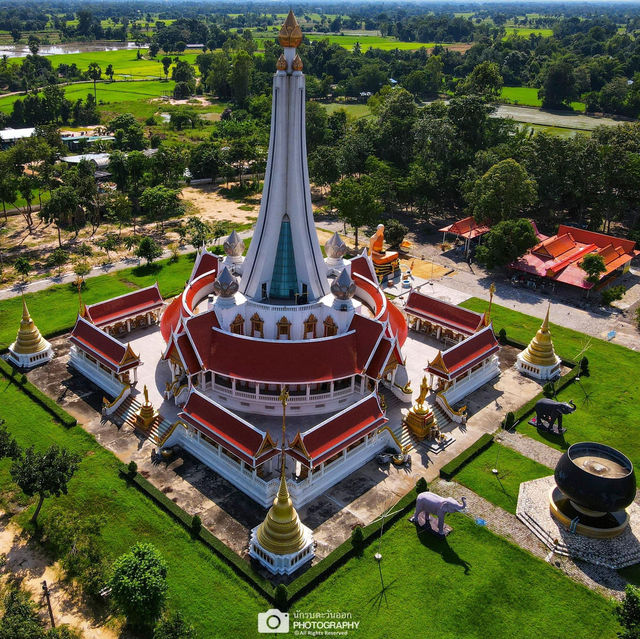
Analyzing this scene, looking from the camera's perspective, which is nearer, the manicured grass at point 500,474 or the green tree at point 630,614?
the green tree at point 630,614

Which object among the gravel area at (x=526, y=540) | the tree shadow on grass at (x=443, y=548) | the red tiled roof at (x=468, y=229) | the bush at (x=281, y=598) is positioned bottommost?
the red tiled roof at (x=468, y=229)

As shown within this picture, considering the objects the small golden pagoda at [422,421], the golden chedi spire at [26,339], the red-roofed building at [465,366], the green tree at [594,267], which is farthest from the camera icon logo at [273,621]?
the green tree at [594,267]

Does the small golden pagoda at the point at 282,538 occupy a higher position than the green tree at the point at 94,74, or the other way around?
the small golden pagoda at the point at 282,538

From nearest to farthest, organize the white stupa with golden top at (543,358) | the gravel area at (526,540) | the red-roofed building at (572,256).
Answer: the gravel area at (526,540)
the white stupa with golden top at (543,358)
the red-roofed building at (572,256)

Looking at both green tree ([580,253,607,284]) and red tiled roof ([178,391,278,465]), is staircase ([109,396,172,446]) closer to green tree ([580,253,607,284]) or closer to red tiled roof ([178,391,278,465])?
red tiled roof ([178,391,278,465])

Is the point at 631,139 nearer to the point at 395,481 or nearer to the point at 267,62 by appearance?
the point at 395,481

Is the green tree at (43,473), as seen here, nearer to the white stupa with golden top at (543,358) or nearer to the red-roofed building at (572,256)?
the white stupa with golden top at (543,358)

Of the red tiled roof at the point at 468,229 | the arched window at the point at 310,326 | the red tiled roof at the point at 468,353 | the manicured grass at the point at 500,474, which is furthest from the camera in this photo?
the red tiled roof at the point at 468,229

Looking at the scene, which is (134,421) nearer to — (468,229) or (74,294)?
(74,294)
